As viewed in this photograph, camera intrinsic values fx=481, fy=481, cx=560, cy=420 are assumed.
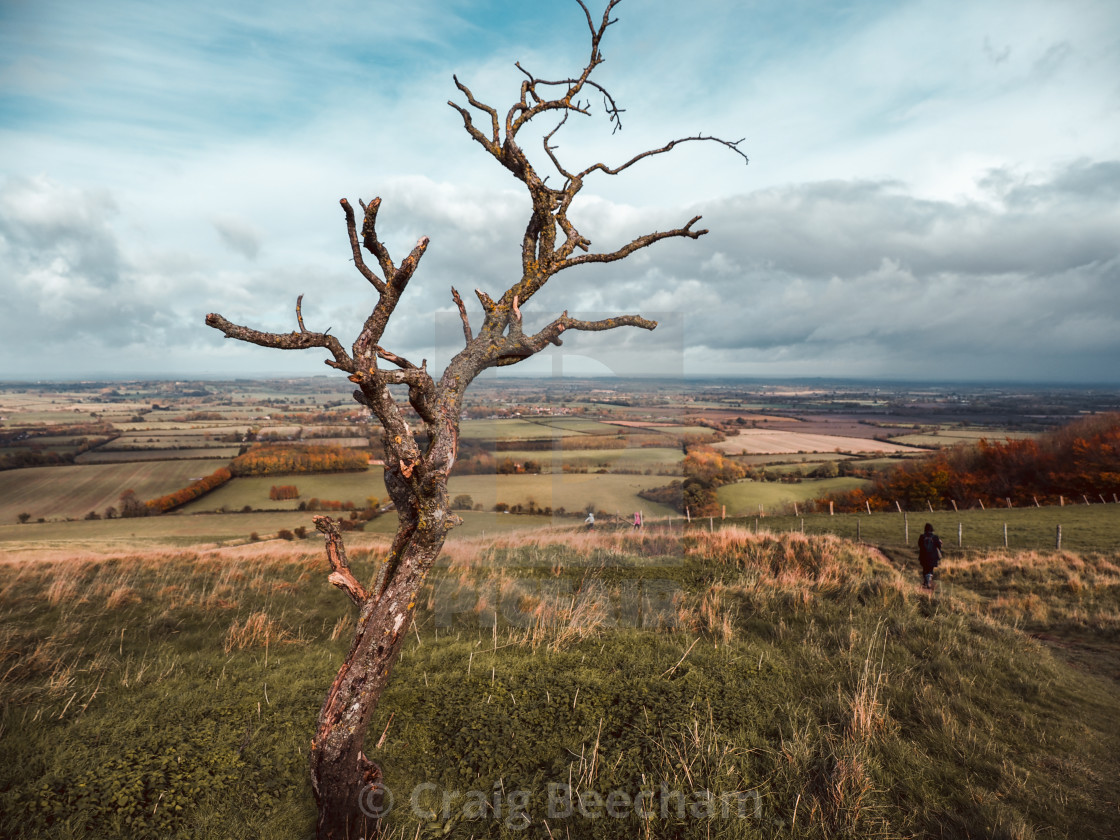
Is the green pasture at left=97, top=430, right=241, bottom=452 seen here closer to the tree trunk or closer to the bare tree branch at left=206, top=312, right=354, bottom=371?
the tree trunk

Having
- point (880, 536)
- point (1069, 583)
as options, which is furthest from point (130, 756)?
point (880, 536)

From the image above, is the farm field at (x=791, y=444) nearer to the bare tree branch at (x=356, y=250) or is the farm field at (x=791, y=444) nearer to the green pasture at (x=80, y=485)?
the green pasture at (x=80, y=485)

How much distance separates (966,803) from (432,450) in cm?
543

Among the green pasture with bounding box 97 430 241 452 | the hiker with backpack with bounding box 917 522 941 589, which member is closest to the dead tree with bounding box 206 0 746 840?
the hiker with backpack with bounding box 917 522 941 589

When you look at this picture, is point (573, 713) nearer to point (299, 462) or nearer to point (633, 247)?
point (633, 247)

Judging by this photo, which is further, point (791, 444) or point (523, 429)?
point (791, 444)

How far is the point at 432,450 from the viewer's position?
148 inches

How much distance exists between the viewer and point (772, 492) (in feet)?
153

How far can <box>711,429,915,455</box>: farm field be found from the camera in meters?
67.9

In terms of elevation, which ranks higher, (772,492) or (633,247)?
(633,247)

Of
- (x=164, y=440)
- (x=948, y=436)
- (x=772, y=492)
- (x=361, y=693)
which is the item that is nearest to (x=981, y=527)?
(x=772, y=492)

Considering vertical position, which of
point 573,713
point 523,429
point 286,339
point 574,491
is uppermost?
point 286,339

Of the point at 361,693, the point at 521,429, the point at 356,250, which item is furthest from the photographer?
the point at 521,429

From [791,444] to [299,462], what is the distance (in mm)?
67455
